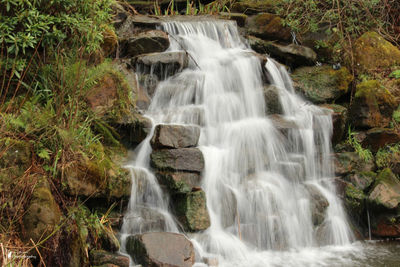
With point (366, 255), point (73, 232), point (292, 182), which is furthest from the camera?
point (292, 182)

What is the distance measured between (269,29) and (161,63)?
3.16 meters

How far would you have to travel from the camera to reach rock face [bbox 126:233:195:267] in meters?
4.30

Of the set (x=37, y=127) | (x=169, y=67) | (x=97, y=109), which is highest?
(x=169, y=67)

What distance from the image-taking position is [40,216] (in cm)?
376

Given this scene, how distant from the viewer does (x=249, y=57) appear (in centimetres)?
784

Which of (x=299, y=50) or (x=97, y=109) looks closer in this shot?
(x=97, y=109)

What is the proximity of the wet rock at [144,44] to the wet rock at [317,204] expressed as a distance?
3803 millimetres

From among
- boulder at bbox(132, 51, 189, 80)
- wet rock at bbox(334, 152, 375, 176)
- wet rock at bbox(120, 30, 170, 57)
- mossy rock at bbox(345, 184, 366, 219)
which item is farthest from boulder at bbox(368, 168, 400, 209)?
wet rock at bbox(120, 30, 170, 57)

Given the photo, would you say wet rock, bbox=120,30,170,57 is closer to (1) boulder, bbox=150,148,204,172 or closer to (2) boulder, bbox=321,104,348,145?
(1) boulder, bbox=150,148,204,172

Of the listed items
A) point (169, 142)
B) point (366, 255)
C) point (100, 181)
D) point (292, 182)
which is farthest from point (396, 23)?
point (100, 181)

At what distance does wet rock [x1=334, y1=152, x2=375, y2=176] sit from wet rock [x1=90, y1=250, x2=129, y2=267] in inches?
158

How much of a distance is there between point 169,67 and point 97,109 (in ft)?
7.00

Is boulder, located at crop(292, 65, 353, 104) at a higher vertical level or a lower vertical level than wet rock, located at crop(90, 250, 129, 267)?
higher

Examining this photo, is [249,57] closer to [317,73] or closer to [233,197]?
[317,73]
